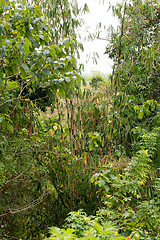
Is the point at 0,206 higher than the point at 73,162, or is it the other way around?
the point at 73,162

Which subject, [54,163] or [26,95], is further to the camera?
[54,163]

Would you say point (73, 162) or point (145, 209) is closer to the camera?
point (145, 209)

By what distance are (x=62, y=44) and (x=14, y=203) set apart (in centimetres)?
140

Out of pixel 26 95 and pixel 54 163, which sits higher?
pixel 26 95

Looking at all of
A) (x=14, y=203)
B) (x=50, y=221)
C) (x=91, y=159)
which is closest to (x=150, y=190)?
(x=91, y=159)

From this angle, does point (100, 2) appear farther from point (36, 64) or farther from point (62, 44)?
point (36, 64)

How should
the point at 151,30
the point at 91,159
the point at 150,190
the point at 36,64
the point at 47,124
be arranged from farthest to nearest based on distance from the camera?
Result: the point at 151,30 → the point at 47,124 → the point at 91,159 → the point at 150,190 → the point at 36,64

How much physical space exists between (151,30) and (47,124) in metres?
2.99

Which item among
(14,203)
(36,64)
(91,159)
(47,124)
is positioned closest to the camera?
(36,64)

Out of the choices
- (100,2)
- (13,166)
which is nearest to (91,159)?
(13,166)

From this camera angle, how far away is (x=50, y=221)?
6.35ft

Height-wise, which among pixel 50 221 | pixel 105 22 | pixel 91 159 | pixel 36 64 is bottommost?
pixel 50 221

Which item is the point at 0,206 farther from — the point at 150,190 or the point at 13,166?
the point at 150,190

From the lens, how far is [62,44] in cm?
143
